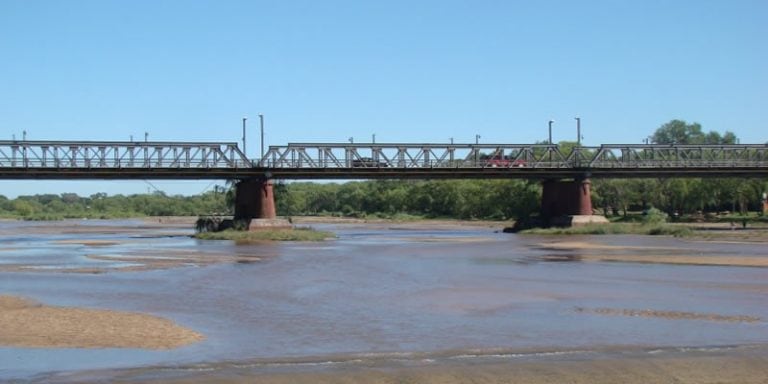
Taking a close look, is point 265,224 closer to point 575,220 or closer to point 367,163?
point 367,163

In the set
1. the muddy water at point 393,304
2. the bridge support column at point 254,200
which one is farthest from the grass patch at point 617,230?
the muddy water at point 393,304

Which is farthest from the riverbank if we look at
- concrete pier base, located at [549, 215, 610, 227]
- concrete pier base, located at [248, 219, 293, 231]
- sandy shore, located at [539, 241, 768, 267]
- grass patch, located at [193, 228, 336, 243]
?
concrete pier base, located at [549, 215, 610, 227]

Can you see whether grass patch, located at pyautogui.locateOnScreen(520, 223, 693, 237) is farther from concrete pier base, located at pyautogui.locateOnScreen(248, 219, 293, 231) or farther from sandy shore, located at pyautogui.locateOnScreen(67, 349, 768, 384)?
sandy shore, located at pyautogui.locateOnScreen(67, 349, 768, 384)

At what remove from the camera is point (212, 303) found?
96.5 ft

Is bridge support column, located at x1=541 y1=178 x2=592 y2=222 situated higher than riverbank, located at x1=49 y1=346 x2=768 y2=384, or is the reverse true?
bridge support column, located at x1=541 y1=178 x2=592 y2=222

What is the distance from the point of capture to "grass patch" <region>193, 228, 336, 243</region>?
79.9 m

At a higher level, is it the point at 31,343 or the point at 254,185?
the point at 254,185

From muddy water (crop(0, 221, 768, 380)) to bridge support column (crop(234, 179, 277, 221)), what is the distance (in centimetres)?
3468

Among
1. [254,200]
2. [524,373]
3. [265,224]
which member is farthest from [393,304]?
[254,200]

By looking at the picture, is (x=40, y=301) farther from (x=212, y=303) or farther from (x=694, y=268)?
(x=694, y=268)

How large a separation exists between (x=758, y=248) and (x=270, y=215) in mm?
47322

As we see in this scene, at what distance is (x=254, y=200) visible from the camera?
88.9m

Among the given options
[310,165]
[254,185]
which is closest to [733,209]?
[310,165]

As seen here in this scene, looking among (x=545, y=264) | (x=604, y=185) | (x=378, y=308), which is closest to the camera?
(x=378, y=308)
